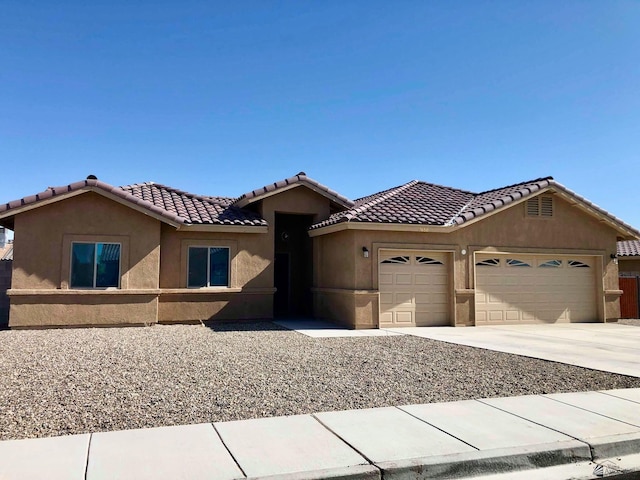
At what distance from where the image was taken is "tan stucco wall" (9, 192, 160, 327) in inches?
570

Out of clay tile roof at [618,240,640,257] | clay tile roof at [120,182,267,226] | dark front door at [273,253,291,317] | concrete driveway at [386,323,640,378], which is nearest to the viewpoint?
concrete driveway at [386,323,640,378]

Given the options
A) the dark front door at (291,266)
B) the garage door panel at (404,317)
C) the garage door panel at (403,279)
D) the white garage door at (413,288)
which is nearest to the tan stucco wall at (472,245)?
the white garage door at (413,288)

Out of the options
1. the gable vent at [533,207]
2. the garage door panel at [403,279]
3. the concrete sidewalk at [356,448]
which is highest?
the gable vent at [533,207]

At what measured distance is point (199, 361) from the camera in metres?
9.52

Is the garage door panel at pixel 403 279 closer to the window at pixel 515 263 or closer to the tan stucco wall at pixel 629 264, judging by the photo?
the window at pixel 515 263

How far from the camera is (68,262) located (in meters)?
14.8

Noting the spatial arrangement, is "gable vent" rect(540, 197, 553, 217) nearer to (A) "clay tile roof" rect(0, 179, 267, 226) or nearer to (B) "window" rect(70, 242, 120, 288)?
(A) "clay tile roof" rect(0, 179, 267, 226)

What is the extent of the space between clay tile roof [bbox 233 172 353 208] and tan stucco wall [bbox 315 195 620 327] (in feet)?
4.65

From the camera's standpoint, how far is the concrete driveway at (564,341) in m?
10.2

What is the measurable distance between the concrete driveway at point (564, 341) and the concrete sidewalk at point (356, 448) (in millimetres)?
3876

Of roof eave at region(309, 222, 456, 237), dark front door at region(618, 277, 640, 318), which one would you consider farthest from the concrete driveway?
dark front door at region(618, 277, 640, 318)

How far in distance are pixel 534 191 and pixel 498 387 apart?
1115 cm

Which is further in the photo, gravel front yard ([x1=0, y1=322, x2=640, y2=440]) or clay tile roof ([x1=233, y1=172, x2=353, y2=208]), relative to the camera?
clay tile roof ([x1=233, y1=172, x2=353, y2=208])

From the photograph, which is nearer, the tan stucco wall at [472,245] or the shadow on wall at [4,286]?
the tan stucco wall at [472,245]
